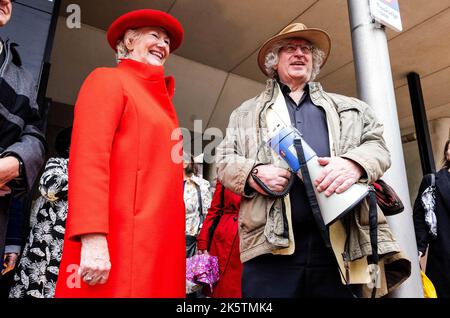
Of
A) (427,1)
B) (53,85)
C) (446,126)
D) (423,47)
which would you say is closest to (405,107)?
(446,126)

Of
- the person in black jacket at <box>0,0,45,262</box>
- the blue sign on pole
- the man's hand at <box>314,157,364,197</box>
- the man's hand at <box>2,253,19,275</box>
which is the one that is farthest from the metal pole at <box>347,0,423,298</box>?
the man's hand at <box>2,253,19,275</box>

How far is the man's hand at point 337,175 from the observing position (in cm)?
125

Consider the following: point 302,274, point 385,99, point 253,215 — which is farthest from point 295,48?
point 302,274

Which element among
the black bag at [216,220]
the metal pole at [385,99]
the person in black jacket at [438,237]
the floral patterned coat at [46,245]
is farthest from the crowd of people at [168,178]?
the person in black jacket at [438,237]

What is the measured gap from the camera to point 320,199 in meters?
1.28

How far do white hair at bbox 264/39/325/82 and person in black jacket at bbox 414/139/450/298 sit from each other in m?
1.66

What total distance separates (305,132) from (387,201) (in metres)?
0.41

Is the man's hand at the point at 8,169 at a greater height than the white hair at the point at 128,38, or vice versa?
the white hair at the point at 128,38

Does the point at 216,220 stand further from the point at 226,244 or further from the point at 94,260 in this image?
the point at 94,260

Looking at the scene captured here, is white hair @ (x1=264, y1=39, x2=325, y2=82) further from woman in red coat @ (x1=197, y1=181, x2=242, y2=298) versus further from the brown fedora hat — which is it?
woman in red coat @ (x1=197, y1=181, x2=242, y2=298)

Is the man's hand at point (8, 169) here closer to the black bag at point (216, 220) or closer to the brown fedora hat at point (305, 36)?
the brown fedora hat at point (305, 36)

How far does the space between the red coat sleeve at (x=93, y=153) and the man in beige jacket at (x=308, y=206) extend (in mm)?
491

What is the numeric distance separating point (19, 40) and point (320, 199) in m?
2.01

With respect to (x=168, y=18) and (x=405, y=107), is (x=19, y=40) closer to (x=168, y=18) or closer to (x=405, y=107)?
(x=168, y=18)
